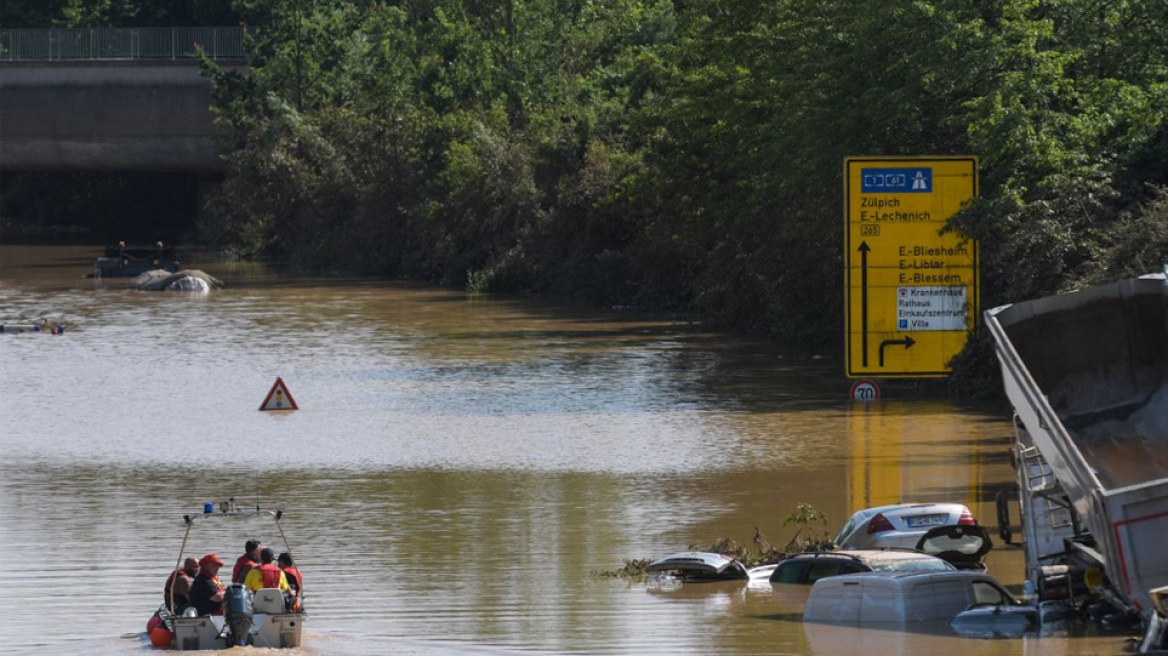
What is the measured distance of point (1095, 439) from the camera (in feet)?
68.9

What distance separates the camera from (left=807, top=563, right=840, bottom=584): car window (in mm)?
19453

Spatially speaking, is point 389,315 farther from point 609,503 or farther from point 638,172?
point 609,503

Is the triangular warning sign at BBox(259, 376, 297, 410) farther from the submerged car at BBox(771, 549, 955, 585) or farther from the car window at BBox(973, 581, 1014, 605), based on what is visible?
the car window at BBox(973, 581, 1014, 605)

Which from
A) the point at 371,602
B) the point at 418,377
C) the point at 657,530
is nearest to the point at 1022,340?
the point at 657,530

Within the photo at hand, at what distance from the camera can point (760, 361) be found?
43.7 meters

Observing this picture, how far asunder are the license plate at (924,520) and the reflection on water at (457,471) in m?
0.83

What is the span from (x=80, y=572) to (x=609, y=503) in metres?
7.28

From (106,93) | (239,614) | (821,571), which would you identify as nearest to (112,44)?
(106,93)

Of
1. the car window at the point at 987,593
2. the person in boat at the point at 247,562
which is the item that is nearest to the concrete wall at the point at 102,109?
the person in boat at the point at 247,562

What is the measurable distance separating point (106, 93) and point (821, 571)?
70176mm

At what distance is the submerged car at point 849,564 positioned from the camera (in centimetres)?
1867

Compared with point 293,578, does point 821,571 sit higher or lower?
lower

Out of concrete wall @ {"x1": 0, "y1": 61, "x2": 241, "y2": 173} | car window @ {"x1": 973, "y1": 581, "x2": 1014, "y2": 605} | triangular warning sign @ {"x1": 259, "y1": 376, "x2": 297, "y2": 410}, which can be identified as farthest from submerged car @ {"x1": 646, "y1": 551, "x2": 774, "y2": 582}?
concrete wall @ {"x1": 0, "y1": 61, "x2": 241, "y2": 173}

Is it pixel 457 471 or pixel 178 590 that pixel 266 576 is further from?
pixel 457 471
